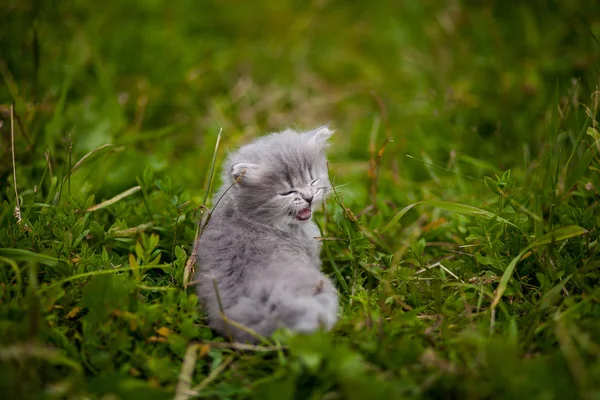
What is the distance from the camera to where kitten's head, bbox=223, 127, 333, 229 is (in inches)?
115

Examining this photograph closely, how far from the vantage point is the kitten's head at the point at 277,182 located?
9.55 ft

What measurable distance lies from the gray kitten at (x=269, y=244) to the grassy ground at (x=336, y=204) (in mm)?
137

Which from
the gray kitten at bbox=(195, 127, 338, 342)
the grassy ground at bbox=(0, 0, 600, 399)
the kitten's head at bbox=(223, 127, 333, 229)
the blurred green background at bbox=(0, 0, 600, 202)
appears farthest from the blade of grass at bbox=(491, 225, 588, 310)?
the blurred green background at bbox=(0, 0, 600, 202)

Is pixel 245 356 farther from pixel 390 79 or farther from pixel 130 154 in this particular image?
pixel 390 79

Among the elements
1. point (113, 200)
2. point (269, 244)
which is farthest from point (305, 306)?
point (113, 200)

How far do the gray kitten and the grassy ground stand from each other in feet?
0.45

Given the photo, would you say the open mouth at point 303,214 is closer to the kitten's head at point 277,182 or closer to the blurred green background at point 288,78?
the kitten's head at point 277,182

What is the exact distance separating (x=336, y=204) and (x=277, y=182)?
0.81 m

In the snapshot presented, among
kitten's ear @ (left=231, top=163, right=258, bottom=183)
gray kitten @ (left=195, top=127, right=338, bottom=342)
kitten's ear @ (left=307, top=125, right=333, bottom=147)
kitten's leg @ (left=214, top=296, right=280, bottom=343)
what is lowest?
kitten's leg @ (left=214, top=296, right=280, bottom=343)

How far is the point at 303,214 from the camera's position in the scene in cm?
295

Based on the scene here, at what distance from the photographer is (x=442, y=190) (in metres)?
3.96

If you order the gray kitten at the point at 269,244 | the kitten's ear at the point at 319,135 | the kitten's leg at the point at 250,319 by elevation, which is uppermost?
the kitten's ear at the point at 319,135

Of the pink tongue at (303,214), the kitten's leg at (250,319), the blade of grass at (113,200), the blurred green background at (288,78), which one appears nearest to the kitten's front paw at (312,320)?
the kitten's leg at (250,319)

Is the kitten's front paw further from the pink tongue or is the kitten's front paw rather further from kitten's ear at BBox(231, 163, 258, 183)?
kitten's ear at BBox(231, 163, 258, 183)
